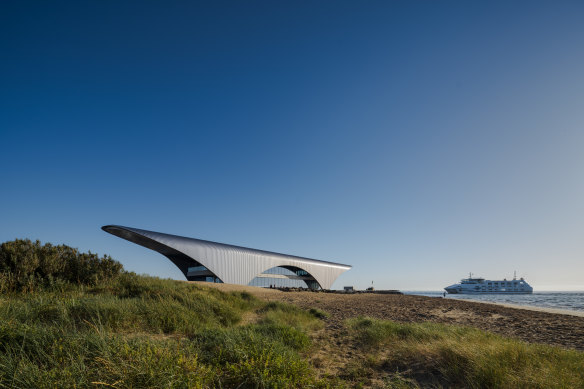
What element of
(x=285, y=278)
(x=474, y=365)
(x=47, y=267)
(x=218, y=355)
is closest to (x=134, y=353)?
(x=218, y=355)

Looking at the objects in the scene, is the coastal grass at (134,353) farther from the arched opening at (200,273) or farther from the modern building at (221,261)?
the arched opening at (200,273)

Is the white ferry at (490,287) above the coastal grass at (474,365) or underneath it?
underneath

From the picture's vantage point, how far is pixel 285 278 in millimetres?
53406

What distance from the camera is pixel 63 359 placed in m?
3.63

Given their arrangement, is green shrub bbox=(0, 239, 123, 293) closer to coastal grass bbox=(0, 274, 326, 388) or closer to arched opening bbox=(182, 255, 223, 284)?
coastal grass bbox=(0, 274, 326, 388)

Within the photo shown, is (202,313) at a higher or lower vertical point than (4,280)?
lower

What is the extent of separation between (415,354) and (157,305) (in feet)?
21.6

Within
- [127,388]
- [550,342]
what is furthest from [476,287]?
[127,388]

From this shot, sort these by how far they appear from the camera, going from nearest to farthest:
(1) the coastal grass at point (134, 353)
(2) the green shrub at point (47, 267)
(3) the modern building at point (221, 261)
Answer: (1) the coastal grass at point (134, 353) → (2) the green shrub at point (47, 267) → (3) the modern building at point (221, 261)

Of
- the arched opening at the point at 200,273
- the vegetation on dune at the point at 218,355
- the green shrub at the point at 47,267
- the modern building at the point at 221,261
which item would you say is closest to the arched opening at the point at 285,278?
the modern building at the point at 221,261

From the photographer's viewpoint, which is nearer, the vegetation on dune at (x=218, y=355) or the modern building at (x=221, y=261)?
the vegetation on dune at (x=218, y=355)

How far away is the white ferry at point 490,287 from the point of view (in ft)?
252

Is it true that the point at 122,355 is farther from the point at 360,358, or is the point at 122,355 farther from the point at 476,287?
the point at 476,287

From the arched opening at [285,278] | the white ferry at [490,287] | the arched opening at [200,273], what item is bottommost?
the white ferry at [490,287]
